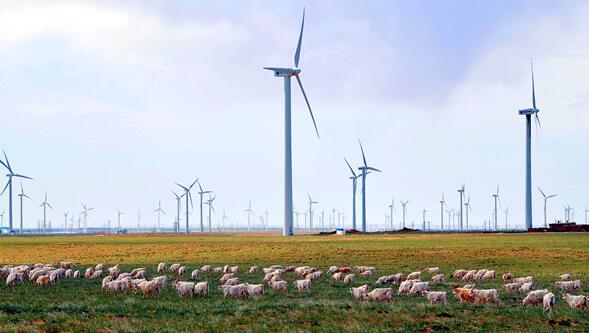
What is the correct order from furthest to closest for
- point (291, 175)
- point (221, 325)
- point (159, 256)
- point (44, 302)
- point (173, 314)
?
point (291, 175) → point (159, 256) → point (44, 302) → point (173, 314) → point (221, 325)

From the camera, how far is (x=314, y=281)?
45094mm

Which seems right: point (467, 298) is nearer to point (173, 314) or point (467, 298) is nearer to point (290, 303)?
point (290, 303)

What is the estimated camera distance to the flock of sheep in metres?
33.3

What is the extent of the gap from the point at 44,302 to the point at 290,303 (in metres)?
9.97

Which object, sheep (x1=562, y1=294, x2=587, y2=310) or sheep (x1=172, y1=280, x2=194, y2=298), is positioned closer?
sheep (x1=562, y1=294, x2=587, y2=310)

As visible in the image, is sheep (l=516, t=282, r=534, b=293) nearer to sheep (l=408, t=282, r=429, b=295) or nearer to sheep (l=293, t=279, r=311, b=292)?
sheep (l=408, t=282, r=429, b=295)

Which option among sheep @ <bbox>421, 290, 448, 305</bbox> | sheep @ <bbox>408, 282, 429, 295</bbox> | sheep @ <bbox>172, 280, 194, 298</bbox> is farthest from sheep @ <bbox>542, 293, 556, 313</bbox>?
sheep @ <bbox>172, 280, 194, 298</bbox>

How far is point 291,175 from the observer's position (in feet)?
A: 417

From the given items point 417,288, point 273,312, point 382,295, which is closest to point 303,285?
point 417,288

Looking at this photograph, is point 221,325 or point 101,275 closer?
point 221,325

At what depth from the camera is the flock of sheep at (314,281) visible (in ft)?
109

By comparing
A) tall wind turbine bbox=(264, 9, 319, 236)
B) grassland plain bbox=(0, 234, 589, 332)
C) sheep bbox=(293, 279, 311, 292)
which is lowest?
grassland plain bbox=(0, 234, 589, 332)

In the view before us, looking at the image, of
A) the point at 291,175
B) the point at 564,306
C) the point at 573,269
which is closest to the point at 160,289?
the point at 564,306

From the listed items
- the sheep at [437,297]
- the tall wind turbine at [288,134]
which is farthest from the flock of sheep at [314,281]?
the tall wind turbine at [288,134]
